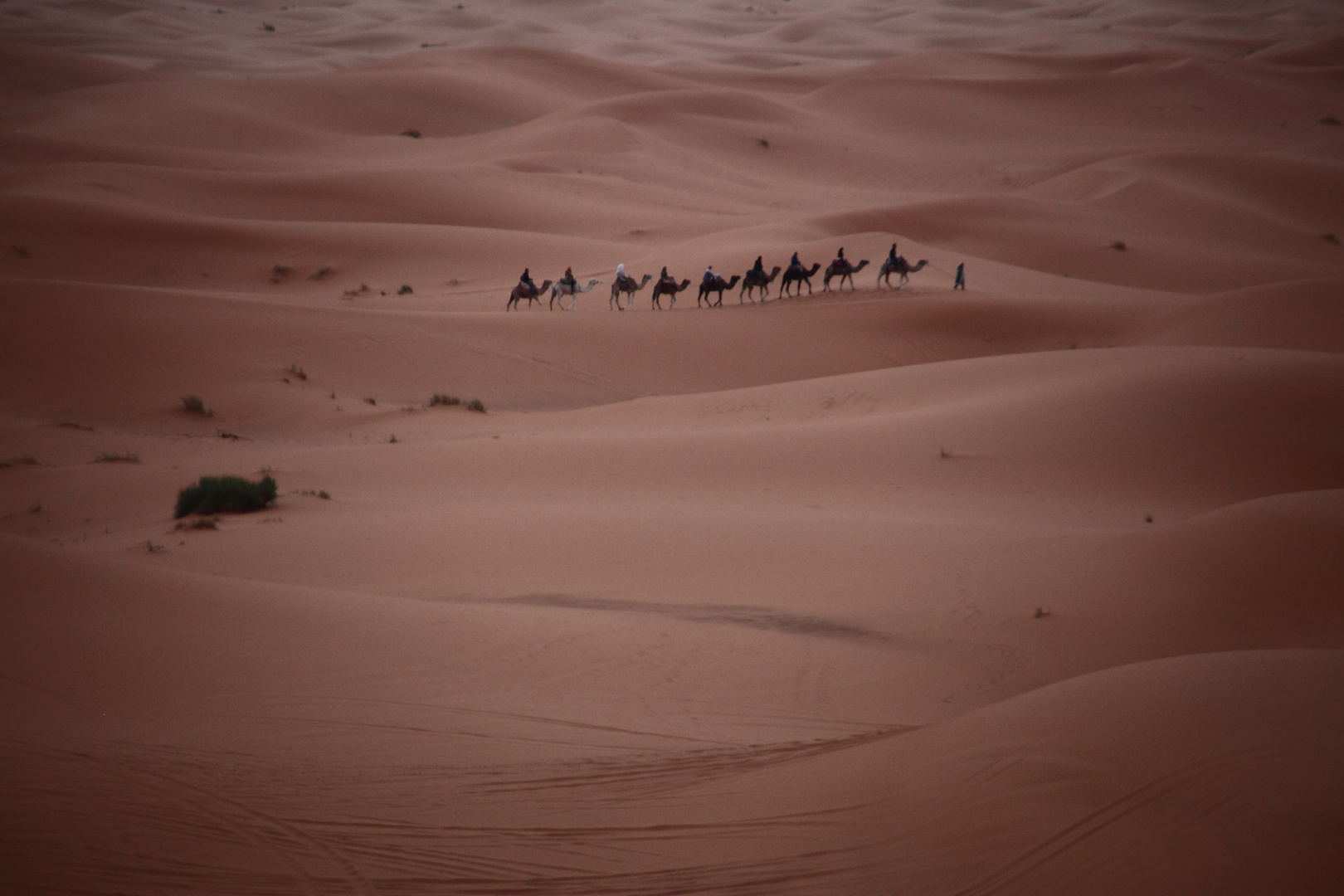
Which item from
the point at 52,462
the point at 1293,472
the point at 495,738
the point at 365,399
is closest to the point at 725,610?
the point at 495,738

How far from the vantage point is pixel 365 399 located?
1978cm

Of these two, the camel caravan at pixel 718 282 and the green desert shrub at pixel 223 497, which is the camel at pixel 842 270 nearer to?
the camel caravan at pixel 718 282

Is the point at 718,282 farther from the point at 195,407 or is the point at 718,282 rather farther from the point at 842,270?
the point at 195,407

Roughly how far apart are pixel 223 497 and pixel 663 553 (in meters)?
5.53

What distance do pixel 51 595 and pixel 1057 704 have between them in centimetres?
→ 607

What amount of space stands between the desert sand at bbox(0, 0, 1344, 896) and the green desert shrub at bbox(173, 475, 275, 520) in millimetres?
493

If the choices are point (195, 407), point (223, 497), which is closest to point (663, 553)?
point (223, 497)

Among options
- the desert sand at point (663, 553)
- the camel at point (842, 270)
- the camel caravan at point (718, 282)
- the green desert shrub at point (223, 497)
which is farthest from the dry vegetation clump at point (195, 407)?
the camel at point (842, 270)

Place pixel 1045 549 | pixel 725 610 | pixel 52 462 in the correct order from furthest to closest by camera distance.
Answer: pixel 52 462
pixel 1045 549
pixel 725 610

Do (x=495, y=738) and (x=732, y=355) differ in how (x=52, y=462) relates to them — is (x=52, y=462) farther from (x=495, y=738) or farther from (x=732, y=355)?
(x=732, y=355)

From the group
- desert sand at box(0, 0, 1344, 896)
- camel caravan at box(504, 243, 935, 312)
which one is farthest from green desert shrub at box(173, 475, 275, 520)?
camel caravan at box(504, 243, 935, 312)

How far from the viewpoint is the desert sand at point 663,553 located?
4.22m

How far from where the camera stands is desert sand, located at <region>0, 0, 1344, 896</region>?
422cm

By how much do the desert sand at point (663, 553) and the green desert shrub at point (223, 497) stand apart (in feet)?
1.62
